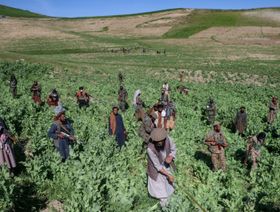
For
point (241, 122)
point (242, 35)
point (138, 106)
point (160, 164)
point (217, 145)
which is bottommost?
point (241, 122)

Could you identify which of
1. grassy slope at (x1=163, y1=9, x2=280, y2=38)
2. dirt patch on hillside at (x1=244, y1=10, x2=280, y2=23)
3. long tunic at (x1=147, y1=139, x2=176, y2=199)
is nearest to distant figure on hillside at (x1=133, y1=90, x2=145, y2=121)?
long tunic at (x1=147, y1=139, x2=176, y2=199)

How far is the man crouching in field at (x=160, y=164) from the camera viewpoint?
732 centimetres

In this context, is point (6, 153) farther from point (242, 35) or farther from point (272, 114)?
point (242, 35)

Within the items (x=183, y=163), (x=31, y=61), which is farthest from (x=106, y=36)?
(x=183, y=163)

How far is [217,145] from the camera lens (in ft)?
37.9

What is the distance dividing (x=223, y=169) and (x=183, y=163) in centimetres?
114

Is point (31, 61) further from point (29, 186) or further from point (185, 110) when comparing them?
point (29, 186)

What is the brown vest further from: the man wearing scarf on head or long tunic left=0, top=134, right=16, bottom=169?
the man wearing scarf on head

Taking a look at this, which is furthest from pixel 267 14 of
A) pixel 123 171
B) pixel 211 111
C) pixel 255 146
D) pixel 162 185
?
pixel 162 185

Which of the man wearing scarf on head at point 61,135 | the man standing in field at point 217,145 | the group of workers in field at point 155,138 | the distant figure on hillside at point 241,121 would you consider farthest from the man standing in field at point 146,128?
the distant figure on hillside at point 241,121

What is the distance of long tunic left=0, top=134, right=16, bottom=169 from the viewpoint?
1006 cm

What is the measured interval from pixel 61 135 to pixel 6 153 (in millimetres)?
1552

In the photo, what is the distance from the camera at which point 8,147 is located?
10.2 meters

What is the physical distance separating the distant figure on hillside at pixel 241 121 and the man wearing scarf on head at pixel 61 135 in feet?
25.8
